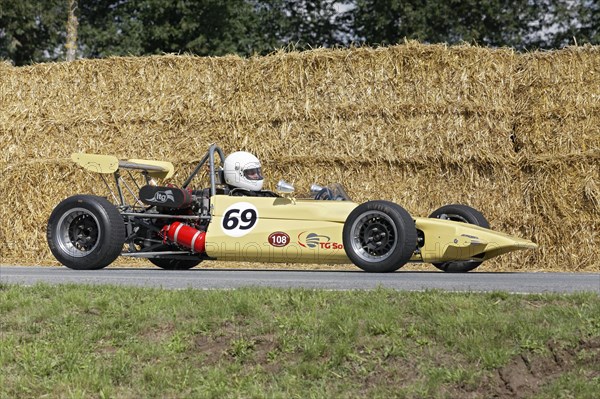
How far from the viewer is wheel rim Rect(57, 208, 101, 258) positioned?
12.7 meters

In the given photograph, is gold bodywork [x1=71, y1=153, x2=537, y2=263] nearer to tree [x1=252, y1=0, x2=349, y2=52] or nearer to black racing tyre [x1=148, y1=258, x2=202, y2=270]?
black racing tyre [x1=148, y1=258, x2=202, y2=270]

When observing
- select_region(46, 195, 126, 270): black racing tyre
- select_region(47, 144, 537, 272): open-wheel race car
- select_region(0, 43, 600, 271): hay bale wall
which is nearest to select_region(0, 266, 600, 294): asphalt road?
select_region(47, 144, 537, 272): open-wheel race car

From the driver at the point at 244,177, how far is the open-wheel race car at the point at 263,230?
29 mm

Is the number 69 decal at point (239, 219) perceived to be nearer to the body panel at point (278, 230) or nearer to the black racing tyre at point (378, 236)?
the body panel at point (278, 230)

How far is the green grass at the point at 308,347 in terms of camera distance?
6.54 meters

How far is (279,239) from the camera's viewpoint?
11.9 meters

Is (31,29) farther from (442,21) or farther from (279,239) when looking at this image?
(279,239)

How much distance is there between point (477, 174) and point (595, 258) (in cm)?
206

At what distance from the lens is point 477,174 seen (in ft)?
50.2

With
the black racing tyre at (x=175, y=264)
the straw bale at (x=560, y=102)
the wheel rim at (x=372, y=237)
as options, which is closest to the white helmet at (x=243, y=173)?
the black racing tyre at (x=175, y=264)

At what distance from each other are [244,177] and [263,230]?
1127mm

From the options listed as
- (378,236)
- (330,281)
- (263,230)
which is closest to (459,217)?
(378,236)

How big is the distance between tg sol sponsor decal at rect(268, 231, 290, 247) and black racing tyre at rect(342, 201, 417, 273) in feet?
2.57

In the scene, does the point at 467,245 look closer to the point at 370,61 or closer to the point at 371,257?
the point at 371,257
